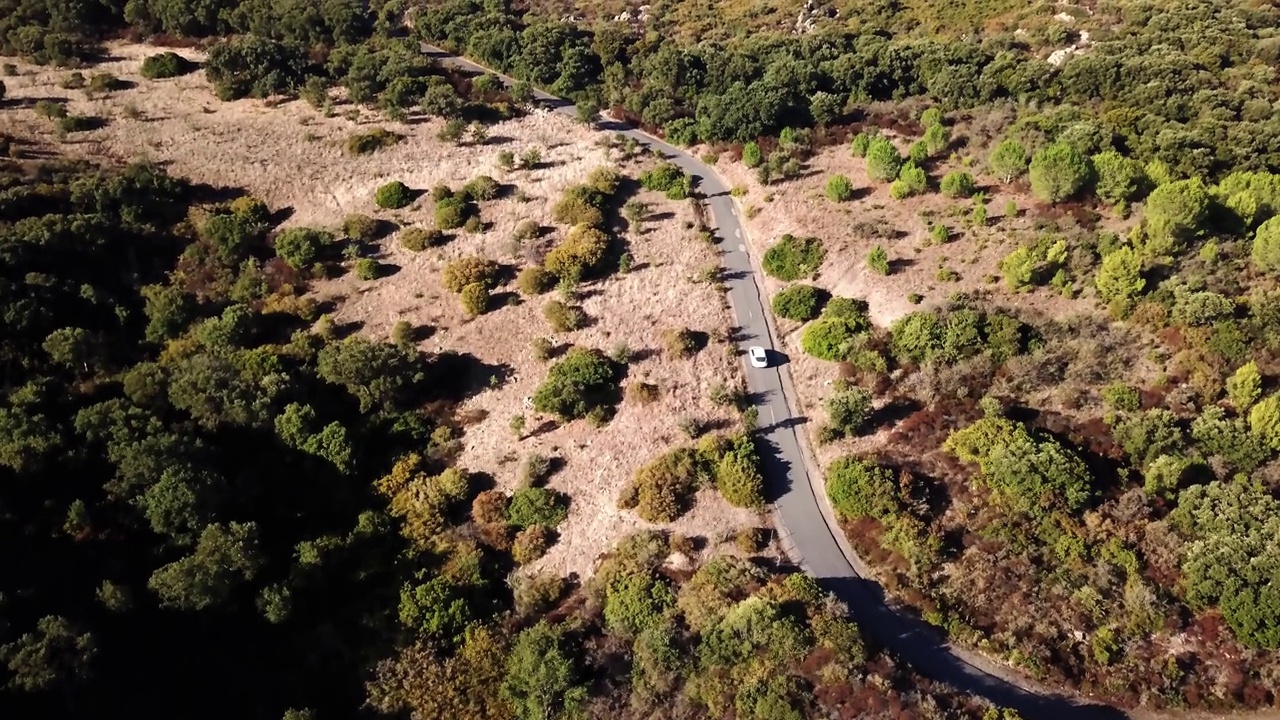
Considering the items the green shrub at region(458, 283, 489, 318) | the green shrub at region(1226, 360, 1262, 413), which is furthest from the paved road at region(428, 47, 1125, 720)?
the green shrub at region(1226, 360, 1262, 413)

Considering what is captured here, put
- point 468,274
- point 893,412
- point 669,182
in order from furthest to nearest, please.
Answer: point 669,182 < point 468,274 < point 893,412

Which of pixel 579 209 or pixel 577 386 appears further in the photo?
pixel 579 209


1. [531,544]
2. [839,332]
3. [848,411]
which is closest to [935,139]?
[839,332]

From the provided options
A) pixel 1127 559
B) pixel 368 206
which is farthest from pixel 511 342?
pixel 1127 559

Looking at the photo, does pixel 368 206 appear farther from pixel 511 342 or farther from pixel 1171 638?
pixel 1171 638

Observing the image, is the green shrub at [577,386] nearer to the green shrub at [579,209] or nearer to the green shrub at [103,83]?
the green shrub at [579,209]

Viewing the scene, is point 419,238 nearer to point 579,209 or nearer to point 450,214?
point 450,214
